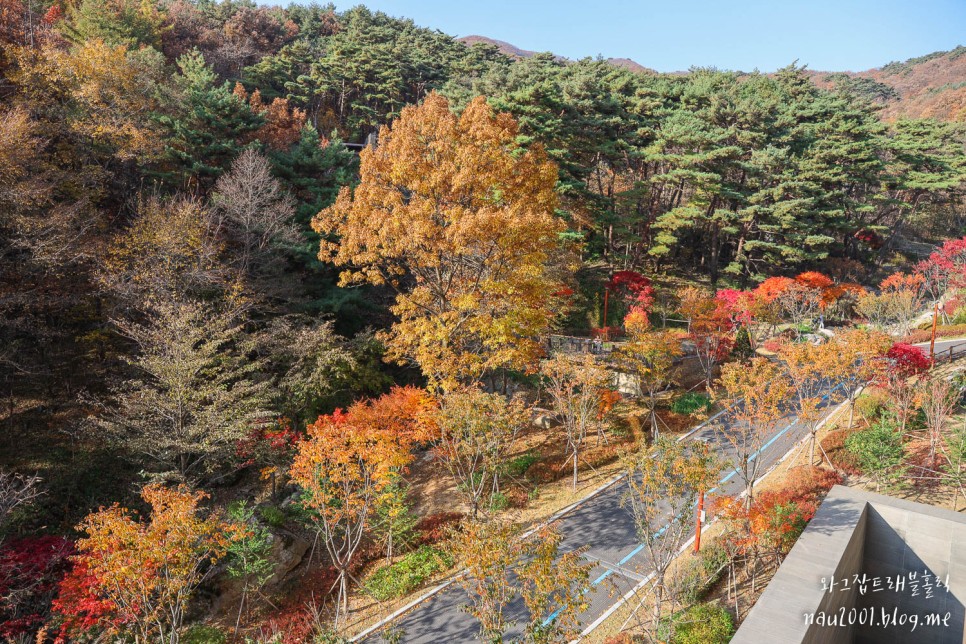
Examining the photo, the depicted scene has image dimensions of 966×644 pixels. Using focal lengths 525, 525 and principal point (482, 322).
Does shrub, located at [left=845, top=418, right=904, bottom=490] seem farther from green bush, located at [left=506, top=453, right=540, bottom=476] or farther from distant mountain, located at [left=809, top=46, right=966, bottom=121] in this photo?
distant mountain, located at [left=809, top=46, right=966, bottom=121]

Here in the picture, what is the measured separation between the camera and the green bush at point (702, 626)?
8.62 metres

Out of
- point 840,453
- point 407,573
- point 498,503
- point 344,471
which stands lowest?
point 407,573

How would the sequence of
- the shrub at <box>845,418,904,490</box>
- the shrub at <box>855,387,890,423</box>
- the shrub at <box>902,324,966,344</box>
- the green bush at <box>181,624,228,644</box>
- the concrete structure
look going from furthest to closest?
the shrub at <box>902,324,966,344</box> < the shrub at <box>855,387,890,423</box> < the shrub at <box>845,418,904,490</box> < the green bush at <box>181,624,228,644</box> < the concrete structure

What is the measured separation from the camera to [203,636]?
10266 millimetres

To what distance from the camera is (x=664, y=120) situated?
32.4 m

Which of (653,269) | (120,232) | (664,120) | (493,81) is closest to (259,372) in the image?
(120,232)

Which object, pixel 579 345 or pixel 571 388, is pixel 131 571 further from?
pixel 579 345

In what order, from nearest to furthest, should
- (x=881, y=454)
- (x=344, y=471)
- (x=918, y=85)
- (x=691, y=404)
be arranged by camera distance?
1. (x=344, y=471)
2. (x=881, y=454)
3. (x=691, y=404)
4. (x=918, y=85)

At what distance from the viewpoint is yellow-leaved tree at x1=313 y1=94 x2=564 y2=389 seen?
14016mm

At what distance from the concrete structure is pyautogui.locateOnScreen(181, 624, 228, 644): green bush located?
1002cm

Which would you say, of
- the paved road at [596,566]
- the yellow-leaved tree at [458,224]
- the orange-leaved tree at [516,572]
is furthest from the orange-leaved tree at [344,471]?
the orange-leaved tree at [516,572]

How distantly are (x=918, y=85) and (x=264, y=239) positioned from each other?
4441 inches

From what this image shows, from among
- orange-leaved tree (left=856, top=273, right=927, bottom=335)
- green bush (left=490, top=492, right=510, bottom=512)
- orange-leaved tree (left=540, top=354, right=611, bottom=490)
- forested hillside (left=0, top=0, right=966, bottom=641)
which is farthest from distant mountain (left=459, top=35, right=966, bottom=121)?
green bush (left=490, top=492, right=510, bottom=512)

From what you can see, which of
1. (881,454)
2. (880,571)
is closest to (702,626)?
(880,571)
